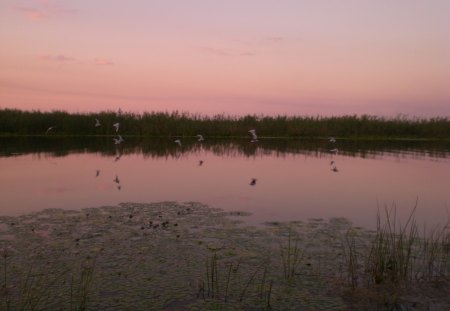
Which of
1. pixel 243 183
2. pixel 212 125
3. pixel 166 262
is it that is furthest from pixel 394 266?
pixel 212 125

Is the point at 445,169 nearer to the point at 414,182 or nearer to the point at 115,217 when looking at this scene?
the point at 414,182

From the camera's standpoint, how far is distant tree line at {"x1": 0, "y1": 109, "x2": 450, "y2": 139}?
3569 centimetres

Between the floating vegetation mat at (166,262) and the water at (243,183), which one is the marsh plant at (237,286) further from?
the water at (243,183)

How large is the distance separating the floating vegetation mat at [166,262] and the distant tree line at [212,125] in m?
28.3

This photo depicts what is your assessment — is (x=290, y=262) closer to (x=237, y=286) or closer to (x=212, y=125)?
(x=237, y=286)

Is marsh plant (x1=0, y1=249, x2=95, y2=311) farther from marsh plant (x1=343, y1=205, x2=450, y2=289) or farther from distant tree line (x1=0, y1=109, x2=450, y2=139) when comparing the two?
distant tree line (x1=0, y1=109, x2=450, y2=139)

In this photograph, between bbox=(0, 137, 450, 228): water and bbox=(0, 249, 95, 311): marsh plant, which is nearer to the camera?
bbox=(0, 249, 95, 311): marsh plant

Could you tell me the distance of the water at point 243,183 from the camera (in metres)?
10.5

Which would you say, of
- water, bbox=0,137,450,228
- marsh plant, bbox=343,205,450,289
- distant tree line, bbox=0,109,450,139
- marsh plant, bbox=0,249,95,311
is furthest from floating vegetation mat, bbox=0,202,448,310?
distant tree line, bbox=0,109,450,139

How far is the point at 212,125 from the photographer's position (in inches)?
1528

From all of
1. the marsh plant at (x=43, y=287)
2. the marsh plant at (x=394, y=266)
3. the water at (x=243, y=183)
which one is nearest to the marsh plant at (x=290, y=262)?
the marsh plant at (x=394, y=266)

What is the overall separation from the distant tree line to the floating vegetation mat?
28297 mm

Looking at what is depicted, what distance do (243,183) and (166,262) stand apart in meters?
7.86

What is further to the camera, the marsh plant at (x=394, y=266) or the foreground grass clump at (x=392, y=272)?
the marsh plant at (x=394, y=266)
